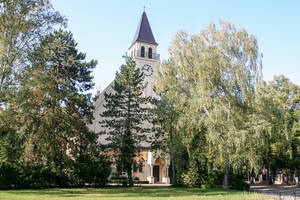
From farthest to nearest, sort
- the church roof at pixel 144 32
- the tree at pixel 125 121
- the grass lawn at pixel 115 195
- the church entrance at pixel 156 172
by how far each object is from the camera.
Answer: the church roof at pixel 144 32 < the church entrance at pixel 156 172 < the tree at pixel 125 121 < the grass lawn at pixel 115 195

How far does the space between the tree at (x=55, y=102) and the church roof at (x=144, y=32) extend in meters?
21.0

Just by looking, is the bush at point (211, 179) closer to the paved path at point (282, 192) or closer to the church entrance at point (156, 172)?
the paved path at point (282, 192)

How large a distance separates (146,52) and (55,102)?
2638 centimetres

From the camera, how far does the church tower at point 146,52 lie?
146 feet

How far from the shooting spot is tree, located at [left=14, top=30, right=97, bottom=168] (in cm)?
1792

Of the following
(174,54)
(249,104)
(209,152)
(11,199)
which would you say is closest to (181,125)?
(209,152)

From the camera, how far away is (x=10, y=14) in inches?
691

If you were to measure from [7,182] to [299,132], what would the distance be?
32712 millimetres

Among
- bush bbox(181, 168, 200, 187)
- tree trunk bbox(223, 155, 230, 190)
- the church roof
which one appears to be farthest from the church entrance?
the church roof

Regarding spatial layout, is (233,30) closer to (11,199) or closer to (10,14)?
(10,14)

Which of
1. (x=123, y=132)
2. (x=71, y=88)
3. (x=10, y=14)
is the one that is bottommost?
(x=123, y=132)

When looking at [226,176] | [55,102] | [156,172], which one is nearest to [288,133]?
[226,176]

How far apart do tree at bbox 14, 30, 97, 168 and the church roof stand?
2099 centimetres

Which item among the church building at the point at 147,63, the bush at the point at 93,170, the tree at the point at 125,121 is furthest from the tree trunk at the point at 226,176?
the church building at the point at 147,63
